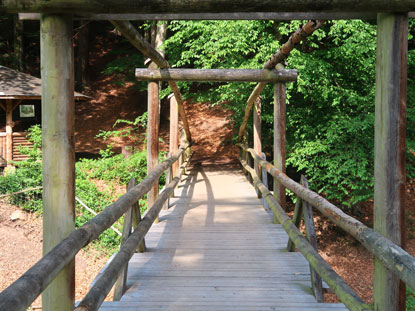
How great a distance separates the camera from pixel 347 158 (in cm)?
950

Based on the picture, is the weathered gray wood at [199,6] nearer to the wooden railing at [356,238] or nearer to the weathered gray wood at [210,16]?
the weathered gray wood at [210,16]

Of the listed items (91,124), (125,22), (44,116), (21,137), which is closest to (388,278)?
(44,116)

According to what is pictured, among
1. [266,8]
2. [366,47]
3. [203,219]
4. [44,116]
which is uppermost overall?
[366,47]

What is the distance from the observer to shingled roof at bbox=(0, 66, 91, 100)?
14.6 metres

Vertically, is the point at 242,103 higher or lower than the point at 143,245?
higher

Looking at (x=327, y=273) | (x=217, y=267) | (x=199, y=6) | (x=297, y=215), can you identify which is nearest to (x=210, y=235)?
(x=217, y=267)

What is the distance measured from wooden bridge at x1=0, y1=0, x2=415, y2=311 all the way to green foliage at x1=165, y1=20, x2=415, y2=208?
3.71m

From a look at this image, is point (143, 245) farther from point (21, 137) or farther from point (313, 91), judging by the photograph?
point (21, 137)

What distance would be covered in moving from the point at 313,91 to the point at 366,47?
4.69 feet

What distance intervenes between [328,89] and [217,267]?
6071 mm

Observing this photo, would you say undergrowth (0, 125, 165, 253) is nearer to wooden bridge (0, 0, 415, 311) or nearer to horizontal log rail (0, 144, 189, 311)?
wooden bridge (0, 0, 415, 311)

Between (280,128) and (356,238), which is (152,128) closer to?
(280,128)

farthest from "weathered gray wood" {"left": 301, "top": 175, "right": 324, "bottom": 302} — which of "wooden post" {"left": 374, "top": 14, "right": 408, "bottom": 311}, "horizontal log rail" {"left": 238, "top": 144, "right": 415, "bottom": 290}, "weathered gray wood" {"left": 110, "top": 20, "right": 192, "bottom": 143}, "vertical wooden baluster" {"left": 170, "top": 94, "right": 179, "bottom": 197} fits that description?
"vertical wooden baluster" {"left": 170, "top": 94, "right": 179, "bottom": 197}

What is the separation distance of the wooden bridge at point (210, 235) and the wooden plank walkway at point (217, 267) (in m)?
0.01
